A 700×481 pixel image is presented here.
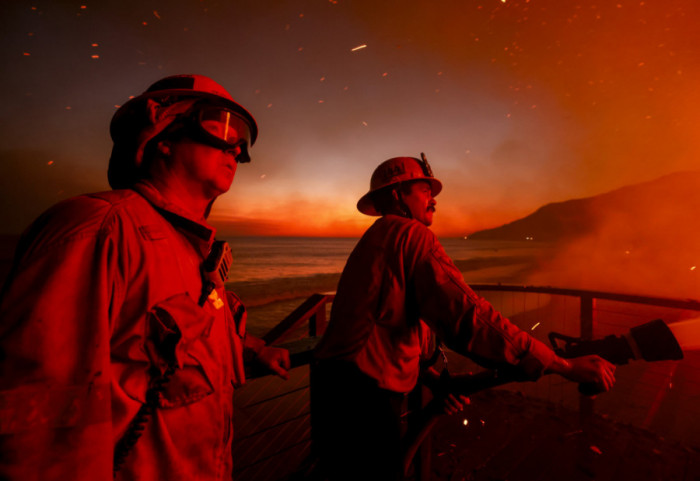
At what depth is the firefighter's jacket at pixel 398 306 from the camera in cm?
178

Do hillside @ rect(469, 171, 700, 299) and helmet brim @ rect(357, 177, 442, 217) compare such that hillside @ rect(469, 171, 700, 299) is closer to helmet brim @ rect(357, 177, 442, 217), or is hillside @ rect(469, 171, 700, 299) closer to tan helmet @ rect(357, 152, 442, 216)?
helmet brim @ rect(357, 177, 442, 217)

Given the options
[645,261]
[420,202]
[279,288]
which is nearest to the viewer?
[420,202]

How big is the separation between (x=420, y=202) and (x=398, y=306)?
1115 millimetres

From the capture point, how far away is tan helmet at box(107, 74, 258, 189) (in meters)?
1.47

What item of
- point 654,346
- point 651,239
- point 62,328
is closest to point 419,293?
point 654,346

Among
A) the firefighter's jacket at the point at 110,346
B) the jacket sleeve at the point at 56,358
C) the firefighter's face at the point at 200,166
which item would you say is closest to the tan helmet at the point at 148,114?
the firefighter's face at the point at 200,166

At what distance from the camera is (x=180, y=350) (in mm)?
1097

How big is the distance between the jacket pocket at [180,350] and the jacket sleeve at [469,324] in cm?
126

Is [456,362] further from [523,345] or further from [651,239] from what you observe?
[651,239]

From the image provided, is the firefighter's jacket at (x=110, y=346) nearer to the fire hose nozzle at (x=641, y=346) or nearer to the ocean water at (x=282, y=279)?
the fire hose nozzle at (x=641, y=346)

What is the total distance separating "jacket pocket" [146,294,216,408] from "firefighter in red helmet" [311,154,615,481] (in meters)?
1.10

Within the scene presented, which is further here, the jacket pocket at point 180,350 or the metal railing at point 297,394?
the metal railing at point 297,394

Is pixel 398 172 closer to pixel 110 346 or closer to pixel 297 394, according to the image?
pixel 110 346

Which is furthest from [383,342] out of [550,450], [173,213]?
[550,450]
